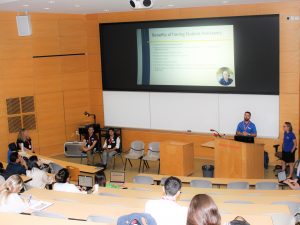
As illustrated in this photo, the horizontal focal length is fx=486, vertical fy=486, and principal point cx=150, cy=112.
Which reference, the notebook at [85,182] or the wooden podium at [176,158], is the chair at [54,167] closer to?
the notebook at [85,182]

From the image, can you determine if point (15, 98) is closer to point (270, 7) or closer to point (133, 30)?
point (133, 30)

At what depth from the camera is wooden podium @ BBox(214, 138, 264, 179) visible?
10820 mm

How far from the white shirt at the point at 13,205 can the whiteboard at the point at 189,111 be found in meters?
7.76

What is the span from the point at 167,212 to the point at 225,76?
851 cm

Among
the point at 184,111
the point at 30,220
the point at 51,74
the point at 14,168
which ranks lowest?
the point at 14,168

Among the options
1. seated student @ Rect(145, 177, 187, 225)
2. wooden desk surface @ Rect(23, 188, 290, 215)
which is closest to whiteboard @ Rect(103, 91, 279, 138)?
wooden desk surface @ Rect(23, 188, 290, 215)

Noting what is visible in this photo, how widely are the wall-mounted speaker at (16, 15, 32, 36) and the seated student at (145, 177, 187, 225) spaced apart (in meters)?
9.24

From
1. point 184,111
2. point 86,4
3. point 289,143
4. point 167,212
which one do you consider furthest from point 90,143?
point 167,212

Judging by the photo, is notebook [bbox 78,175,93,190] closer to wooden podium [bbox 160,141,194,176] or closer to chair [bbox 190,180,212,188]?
chair [bbox 190,180,212,188]

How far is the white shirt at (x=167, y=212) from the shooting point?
5066 mm

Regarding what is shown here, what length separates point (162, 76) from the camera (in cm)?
1417

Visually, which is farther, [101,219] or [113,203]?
[113,203]

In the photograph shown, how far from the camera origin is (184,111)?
14.0 m

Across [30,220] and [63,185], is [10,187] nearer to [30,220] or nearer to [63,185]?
[30,220]
